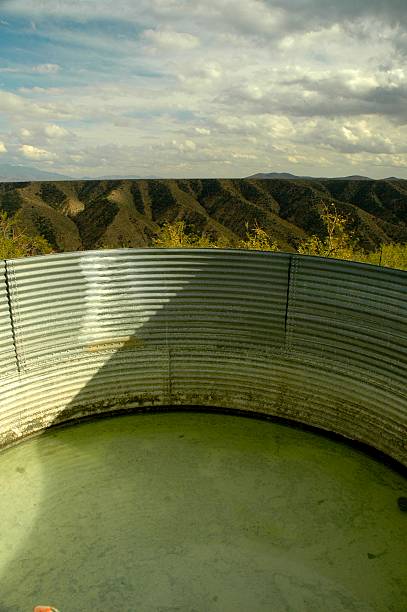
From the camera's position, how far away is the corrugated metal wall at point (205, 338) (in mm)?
8352

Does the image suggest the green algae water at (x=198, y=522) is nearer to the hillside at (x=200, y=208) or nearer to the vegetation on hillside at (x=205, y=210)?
the vegetation on hillside at (x=205, y=210)

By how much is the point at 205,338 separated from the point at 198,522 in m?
3.72

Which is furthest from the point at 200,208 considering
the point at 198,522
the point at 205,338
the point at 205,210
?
the point at 198,522

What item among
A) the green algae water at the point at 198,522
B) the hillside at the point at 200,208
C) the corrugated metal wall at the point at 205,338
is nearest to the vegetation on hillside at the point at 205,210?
the hillside at the point at 200,208

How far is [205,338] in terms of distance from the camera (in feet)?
31.9

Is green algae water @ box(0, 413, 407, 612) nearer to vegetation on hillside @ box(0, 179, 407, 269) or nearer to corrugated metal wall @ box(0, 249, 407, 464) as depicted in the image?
corrugated metal wall @ box(0, 249, 407, 464)

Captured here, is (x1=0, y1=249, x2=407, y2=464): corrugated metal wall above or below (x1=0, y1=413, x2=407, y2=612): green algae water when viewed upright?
above

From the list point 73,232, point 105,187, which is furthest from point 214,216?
point 105,187

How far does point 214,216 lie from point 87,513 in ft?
241

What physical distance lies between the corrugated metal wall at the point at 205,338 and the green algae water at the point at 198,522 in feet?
2.14

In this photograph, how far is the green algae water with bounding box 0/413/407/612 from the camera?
234 inches

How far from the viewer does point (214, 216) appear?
78375 millimetres

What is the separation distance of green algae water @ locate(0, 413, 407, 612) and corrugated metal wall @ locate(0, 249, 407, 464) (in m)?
0.65

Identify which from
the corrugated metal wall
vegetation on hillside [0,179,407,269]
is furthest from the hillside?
the corrugated metal wall
